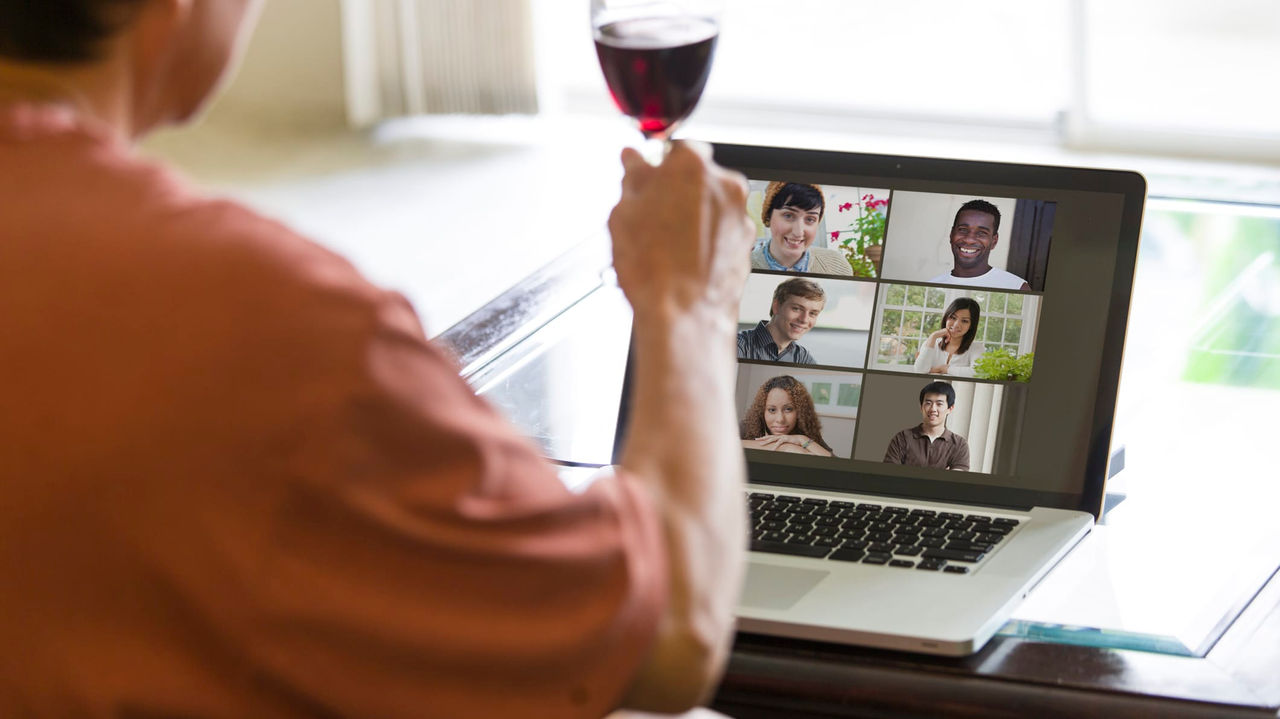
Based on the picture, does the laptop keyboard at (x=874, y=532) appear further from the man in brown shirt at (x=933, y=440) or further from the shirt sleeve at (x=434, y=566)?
the shirt sleeve at (x=434, y=566)

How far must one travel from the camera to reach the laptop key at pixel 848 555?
1045mm

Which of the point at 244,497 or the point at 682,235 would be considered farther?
the point at 682,235

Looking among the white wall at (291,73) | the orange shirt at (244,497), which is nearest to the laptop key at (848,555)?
the orange shirt at (244,497)

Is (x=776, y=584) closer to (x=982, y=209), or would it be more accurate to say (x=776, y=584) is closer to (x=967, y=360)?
(x=967, y=360)

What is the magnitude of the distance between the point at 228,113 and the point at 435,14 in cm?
98

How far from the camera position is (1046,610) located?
3.21 ft

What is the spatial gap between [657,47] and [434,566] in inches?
18.1

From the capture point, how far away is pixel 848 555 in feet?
3.45

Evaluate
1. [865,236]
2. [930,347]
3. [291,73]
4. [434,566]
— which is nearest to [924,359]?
[930,347]

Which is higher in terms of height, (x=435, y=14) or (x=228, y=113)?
(x=435, y=14)

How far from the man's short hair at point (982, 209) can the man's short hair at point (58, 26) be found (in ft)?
2.68

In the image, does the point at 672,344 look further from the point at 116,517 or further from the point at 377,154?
the point at 377,154

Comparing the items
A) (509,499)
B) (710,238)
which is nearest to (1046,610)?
(710,238)

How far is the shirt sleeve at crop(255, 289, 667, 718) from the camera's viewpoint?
1.88ft
